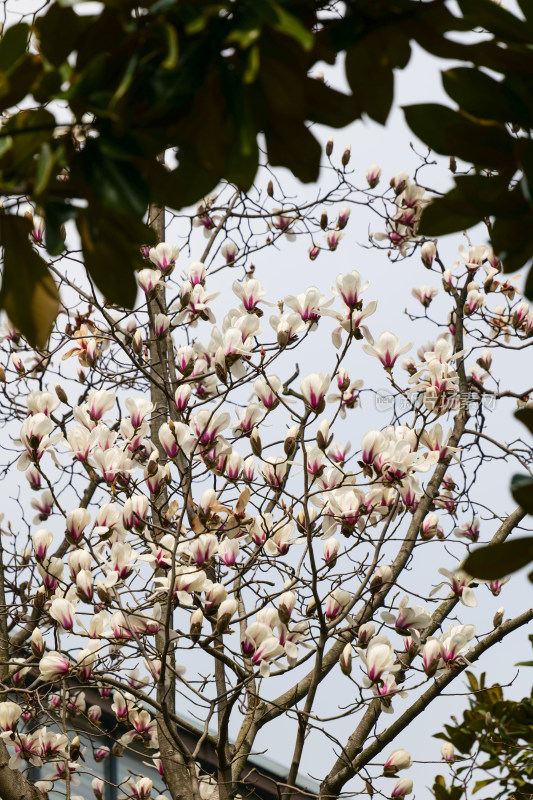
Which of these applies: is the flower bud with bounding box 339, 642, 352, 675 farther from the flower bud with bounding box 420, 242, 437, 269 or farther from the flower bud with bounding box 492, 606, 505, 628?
the flower bud with bounding box 420, 242, 437, 269

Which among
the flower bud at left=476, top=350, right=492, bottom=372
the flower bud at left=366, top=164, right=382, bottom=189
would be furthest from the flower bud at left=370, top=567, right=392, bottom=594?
the flower bud at left=366, top=164, right=382, bottom=189

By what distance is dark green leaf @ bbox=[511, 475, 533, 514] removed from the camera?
54cm

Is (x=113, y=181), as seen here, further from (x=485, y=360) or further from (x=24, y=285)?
(x=485, y=360)

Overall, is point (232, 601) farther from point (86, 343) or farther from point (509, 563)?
point (509, 563)

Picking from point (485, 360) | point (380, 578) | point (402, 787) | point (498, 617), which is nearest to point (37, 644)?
point (380, 578)

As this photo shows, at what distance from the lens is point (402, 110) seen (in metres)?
0.62

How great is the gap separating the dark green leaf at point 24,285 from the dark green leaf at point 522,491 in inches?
14.2

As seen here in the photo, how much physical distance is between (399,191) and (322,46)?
2990 mm

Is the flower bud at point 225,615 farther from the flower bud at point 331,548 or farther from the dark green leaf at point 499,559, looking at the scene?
the dark green leaf at point 499,559

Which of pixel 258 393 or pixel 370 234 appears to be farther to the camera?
pixel 370 234

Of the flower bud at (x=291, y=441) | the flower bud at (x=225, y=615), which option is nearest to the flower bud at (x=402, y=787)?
the flower bud at (x=225, y=615)

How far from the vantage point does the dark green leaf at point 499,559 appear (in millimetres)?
518

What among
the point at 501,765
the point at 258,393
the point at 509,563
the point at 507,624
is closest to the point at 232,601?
the point at 258,393

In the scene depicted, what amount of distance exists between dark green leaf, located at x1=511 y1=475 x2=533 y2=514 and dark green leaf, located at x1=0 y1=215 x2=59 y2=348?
1.19 feet
